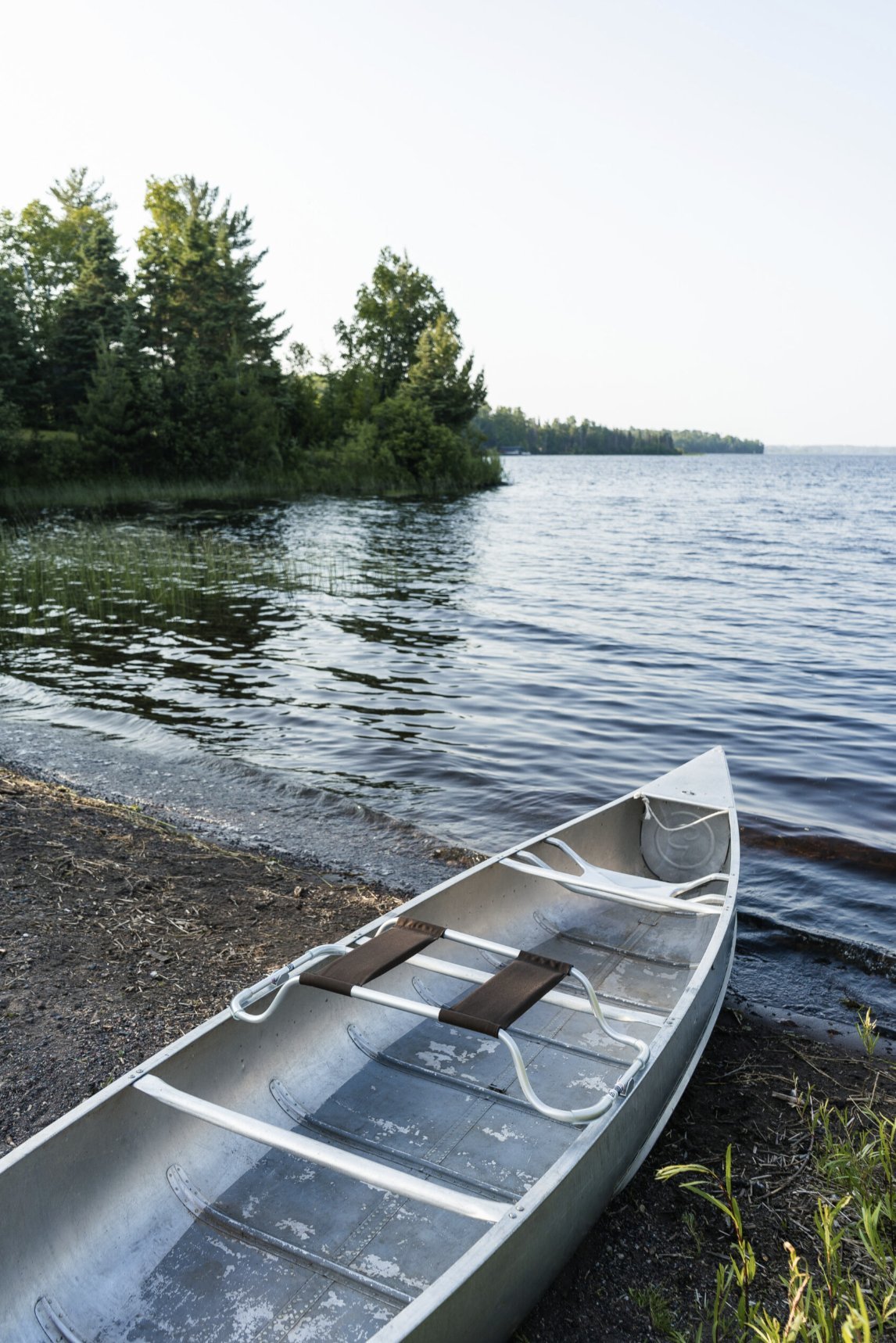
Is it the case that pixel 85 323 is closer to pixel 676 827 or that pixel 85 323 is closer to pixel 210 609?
pixel 210 609

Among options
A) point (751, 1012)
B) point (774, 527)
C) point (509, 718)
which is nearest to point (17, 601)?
point (509, 718)

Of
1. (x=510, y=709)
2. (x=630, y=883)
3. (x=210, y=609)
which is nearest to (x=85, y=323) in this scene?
(x=210, y=609)

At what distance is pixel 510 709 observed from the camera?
505 inches

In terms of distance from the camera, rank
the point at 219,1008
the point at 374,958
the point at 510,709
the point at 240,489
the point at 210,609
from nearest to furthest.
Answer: the point at 374,958, the point at 219,1008, the point at 510,709, the point at 210,609, the point at 240,489

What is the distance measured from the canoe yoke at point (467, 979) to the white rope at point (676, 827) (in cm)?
246

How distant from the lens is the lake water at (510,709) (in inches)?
322

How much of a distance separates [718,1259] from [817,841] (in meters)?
5.51

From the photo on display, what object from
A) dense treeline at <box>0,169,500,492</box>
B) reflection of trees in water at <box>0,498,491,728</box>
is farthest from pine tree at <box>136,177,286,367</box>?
reflection of trees in water at <box>0,498,491,728</box>

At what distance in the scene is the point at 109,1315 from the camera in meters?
2.88

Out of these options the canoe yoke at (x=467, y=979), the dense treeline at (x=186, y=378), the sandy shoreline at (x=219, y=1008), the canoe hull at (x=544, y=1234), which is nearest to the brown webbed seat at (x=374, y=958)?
the canoe yoke at (x=467, y=979)

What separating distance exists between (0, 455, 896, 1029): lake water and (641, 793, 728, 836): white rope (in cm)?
89

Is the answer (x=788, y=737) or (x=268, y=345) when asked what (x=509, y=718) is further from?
(x=268, y=345)

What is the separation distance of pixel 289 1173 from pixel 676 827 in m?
3.95

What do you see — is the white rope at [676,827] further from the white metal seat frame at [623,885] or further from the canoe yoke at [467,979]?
the canoe yoke at [467,979]
